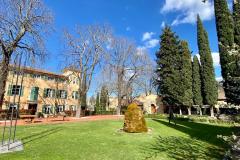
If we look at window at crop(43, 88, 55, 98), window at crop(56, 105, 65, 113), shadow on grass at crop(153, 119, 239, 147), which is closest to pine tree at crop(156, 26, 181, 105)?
shadow on grass at crop(153, 119, 239, 147)

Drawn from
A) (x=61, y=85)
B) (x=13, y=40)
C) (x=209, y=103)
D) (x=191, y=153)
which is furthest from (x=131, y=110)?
(x=61, y=85)

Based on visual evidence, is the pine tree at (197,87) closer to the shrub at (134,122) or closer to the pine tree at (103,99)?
the pine tree at (103,99)

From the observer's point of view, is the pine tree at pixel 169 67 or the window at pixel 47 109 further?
the window at pixel 47 109

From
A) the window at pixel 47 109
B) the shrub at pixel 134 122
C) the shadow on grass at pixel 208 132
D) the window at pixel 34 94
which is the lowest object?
the shadow on grass at pixel 208 132

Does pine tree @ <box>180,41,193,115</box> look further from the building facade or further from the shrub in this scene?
the shrub

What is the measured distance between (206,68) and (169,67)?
22.2 ft

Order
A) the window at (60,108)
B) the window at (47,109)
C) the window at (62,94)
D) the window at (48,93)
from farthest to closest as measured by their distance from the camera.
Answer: the window at (62,94)
the window at (60,108)
the window at (48,93)
the window at (47,109)

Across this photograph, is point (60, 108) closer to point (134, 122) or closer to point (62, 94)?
point (62, 94)

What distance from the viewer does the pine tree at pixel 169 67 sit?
117 feet

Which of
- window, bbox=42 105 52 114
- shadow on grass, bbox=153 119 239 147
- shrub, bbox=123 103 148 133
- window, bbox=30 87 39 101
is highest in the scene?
window, bbox=30 87 39 101

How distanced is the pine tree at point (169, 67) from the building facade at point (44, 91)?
1586 centimetres

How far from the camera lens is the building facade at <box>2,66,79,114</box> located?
38350 millimetres

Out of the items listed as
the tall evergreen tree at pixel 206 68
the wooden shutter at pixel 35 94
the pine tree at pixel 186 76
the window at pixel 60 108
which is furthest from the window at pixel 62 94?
the tall evergreen tree at pixel 206 68

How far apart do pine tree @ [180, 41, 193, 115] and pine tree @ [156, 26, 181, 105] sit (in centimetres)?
115
